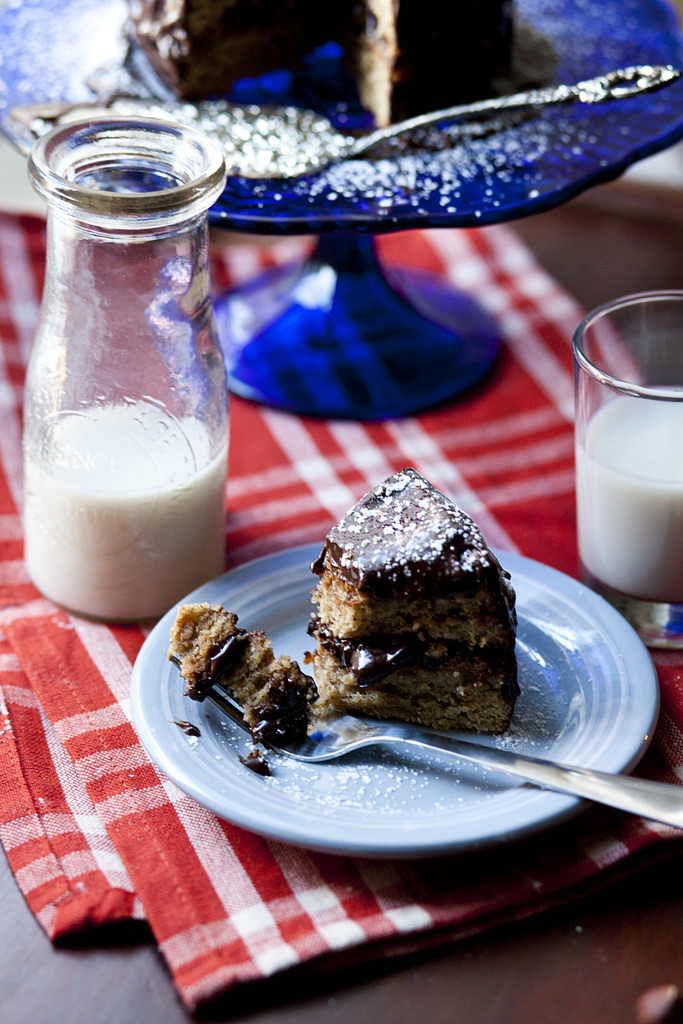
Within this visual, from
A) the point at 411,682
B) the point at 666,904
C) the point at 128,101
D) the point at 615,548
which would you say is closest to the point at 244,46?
the point at 128,101

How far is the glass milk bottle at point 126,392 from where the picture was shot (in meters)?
1.21

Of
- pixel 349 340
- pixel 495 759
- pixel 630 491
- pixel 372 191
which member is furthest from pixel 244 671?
pixel 349 340

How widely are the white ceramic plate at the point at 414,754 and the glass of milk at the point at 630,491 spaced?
0.08 m

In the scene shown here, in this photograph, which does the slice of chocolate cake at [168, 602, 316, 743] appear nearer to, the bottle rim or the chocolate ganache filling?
the chocolate ganache filling

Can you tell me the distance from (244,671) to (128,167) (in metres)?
0.58

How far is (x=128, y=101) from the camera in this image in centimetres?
152

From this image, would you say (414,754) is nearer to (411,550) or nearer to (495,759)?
(495,759)

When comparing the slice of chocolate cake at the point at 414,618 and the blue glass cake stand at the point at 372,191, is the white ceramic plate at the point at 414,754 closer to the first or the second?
the slice of chocolate cake at the point at 414,618

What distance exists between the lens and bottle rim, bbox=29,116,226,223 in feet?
3.63

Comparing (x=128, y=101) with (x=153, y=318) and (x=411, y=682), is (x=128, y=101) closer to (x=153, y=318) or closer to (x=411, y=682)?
(x=153, y=318)

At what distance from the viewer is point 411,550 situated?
1.08m

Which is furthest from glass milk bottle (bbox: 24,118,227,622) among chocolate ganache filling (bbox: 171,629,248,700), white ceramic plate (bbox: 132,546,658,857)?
chocolate ganache filling (bbox: 171,629,248,700)

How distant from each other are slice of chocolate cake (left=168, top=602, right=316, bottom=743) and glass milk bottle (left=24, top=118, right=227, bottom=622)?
174 mm

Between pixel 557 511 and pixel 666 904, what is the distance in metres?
0.66
